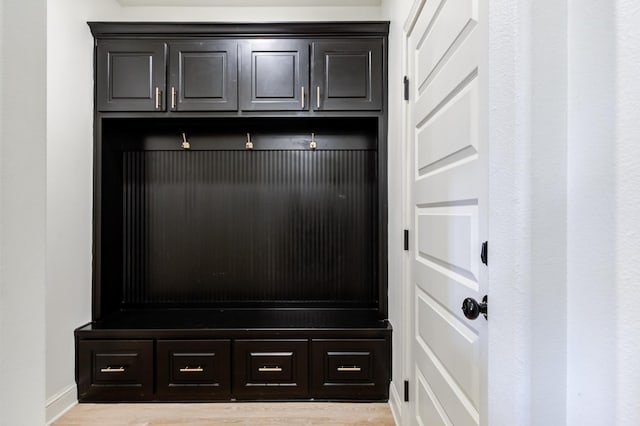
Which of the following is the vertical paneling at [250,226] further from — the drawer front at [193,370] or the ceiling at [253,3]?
the ceiling at [253,3]

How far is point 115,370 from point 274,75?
87.5 inches

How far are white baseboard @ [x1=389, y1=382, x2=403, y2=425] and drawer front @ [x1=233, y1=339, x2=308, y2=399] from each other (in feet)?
1.78

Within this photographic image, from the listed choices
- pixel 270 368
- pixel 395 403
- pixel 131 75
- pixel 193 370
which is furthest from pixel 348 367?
pixel 131 75

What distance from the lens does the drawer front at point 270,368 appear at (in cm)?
226

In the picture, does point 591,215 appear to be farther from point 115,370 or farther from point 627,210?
point 115,370

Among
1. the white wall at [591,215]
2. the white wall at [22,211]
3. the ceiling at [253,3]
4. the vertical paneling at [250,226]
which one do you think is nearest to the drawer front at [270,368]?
the vertical paneling at [250,226]

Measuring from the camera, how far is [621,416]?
49 centimetres

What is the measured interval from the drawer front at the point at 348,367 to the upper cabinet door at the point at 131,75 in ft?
6.52

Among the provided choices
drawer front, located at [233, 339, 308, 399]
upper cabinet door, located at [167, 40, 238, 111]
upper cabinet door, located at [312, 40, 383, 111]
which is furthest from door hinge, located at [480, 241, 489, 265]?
upper cabinet door, located at [167, 40, 238, 111]

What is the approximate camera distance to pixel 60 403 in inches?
84.1

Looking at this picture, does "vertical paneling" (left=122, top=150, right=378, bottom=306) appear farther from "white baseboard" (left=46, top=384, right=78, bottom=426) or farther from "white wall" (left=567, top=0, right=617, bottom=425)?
"white wall" (left=567, top=0, right=617, bottom=425)

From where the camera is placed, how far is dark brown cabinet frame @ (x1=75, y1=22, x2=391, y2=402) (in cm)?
226

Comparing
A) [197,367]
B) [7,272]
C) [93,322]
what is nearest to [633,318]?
[7,272]

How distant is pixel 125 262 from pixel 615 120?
300 cm
